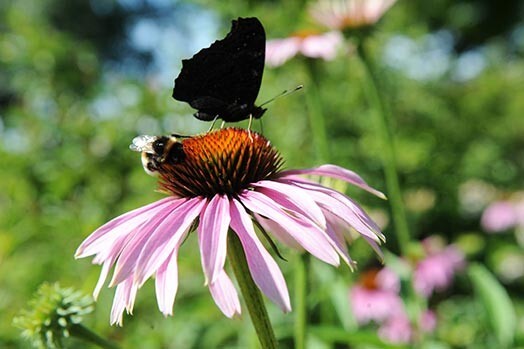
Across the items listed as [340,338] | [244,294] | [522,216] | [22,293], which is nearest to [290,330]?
[340,338]

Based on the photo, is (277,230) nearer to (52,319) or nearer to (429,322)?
(52,319)

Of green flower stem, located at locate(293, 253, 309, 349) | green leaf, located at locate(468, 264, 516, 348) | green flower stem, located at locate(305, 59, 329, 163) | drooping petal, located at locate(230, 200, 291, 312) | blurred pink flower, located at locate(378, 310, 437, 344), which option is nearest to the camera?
drooping petal, located at locate(230, 200, 291, 312)

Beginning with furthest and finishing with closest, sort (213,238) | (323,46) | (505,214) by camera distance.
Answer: (505,214) → (323,46) → (213,238)

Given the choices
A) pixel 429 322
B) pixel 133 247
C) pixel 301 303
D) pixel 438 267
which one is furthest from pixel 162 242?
pixel 438 267

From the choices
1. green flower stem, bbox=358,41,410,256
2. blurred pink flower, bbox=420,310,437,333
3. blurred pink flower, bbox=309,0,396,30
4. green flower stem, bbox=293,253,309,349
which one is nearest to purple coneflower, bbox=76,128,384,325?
green flower stem, bbox=293,253,309,349

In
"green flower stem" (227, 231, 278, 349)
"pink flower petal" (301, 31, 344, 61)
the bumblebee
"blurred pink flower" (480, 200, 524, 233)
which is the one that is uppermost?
"pink flower petal" (301, 31, 344, 61)

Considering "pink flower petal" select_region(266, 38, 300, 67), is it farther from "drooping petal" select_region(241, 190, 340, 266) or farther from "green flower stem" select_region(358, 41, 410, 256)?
"drooping petal" select_region(241, 190, 340, 266)
